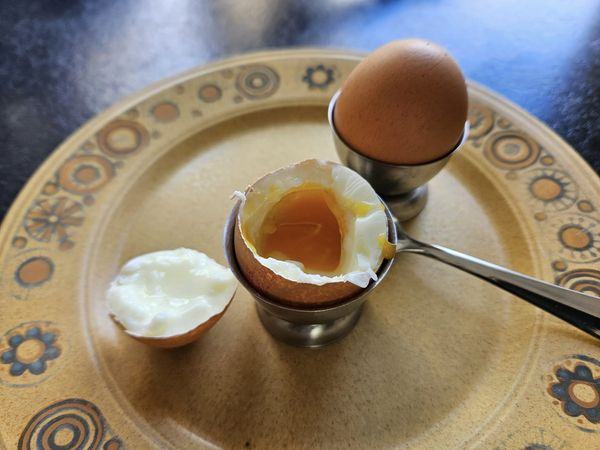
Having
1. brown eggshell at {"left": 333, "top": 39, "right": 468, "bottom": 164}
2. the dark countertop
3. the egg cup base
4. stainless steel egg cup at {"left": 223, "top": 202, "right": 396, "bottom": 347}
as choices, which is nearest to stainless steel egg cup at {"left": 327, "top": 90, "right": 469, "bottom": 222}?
brown eggshell at {"left": 333, "top": 39, "right": 468, "bottom": 164}

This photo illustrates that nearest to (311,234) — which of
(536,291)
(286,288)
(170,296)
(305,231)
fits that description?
(305,231)

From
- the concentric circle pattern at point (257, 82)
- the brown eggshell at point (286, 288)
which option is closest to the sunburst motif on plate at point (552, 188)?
the brown eggshell at point (286, 288)

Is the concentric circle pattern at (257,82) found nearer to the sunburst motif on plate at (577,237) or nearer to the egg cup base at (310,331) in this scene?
the egg cup base at (310,331)

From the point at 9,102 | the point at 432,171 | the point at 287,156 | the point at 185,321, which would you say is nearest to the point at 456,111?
the point at 432,171

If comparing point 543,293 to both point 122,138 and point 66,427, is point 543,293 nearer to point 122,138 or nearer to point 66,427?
point 66,427

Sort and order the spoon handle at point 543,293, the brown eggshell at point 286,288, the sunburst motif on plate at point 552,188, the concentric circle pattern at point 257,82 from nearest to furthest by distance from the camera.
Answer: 1. the brown eggshell at point 286,288
2. the spoon handle at point 543,293
3. the sunburst motif on plate at point 552,188
4. the concentric circle pattern at point 257,82

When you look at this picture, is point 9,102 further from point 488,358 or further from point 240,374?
point 488,358
